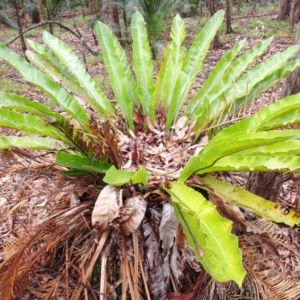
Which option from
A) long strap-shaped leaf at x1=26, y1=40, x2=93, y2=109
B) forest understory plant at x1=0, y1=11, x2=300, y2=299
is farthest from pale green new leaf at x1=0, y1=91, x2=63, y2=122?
long strap-shaped leaf at x1=26, y1=40, x2=93, y2=109

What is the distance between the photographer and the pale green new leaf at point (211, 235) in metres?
1.29

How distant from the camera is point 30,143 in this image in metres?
1.90

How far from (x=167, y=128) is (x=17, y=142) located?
0.86 meters

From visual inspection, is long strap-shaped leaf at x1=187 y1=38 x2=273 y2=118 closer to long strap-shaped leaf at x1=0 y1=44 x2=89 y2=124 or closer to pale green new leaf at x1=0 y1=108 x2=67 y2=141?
long strap-shaped leaf at x1=0 y1=44 x2=89 y2=124

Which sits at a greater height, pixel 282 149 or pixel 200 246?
pixel 282 149

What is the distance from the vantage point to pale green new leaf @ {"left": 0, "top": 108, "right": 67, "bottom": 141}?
5.55ft

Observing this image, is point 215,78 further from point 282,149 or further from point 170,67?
point 282,149

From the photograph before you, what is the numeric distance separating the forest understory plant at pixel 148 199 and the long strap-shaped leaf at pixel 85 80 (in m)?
0.02

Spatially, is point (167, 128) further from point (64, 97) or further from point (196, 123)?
point (64, 97)

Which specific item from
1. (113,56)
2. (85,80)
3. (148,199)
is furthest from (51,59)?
(148,199)

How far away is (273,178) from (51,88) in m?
1.34

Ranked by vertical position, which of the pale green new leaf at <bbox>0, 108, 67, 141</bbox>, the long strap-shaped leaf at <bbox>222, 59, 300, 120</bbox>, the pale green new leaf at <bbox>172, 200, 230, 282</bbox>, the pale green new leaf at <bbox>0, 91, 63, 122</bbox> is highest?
the long strap-shaped leaf at <bbox>222, 59, 300, 120</bbox>

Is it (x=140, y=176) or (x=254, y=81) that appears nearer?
(x=140, y=176)

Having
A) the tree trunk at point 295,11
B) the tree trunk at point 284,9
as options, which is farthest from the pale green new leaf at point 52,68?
the tree trunk at point 284,9
